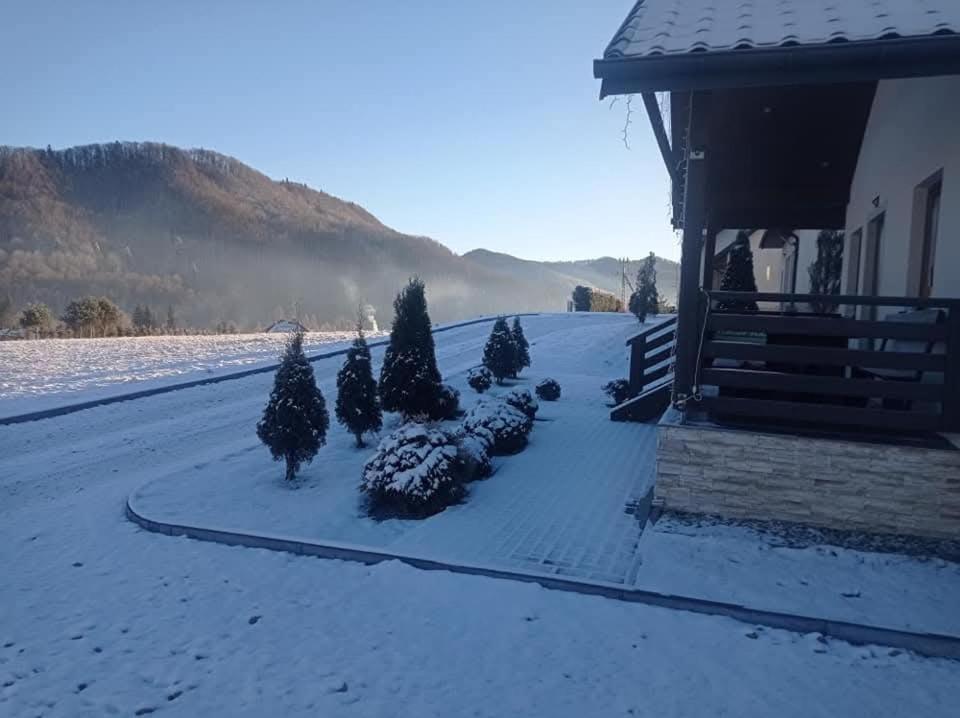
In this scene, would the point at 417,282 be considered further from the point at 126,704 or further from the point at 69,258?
the point at 69,258

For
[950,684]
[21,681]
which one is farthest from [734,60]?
[21,681]

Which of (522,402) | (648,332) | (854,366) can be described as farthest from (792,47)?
(522,402)

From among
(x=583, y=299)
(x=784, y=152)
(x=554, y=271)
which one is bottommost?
(x=583, y=299)

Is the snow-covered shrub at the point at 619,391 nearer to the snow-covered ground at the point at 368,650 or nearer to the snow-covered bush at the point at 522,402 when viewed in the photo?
the snow-covered bush at the point at 522,402

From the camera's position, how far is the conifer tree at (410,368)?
8977 millimetres

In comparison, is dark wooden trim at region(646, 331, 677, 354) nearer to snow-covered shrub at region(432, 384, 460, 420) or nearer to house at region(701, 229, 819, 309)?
house at region(701, 229, 819, 309)

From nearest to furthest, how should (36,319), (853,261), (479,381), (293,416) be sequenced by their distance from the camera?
(293,416)
(853,261)
(479,381)
(36,319)

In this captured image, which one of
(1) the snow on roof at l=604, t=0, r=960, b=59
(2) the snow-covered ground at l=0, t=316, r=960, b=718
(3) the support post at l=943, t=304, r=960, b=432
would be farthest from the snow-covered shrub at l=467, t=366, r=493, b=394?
(3) the support post at l=943, t=304, r=960, b=432

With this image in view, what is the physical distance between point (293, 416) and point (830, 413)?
5.24 metres

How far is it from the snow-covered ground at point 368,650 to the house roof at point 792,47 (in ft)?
12.1

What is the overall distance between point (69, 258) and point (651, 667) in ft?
349

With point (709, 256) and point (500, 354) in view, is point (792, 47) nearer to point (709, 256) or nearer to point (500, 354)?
point (709, 256)

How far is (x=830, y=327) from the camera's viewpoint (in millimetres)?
4820

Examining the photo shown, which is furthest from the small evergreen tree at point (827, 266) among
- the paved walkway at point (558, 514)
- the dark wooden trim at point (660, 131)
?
the paved walkway at point (558, 514)
